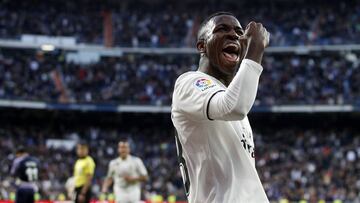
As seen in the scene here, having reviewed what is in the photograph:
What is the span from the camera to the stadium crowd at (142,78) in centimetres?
3309

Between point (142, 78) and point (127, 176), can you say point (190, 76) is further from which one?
point (142, 78)

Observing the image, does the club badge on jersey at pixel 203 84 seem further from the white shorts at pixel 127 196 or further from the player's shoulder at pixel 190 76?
the white shorts at pixel 127 196

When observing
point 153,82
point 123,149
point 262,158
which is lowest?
point 262,158

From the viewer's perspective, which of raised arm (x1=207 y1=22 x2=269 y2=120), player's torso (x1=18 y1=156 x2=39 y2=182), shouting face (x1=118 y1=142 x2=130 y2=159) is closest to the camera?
raised arm (x1=207 y1=22 x2=269 y2=120)

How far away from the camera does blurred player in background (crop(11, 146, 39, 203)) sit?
11.7m

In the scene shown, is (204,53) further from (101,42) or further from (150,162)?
(101,42)

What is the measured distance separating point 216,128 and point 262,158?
26714 mm

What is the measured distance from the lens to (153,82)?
34.7 metres

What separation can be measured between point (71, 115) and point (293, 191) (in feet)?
42.0

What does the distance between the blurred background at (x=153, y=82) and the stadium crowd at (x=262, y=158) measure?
7 centimetres

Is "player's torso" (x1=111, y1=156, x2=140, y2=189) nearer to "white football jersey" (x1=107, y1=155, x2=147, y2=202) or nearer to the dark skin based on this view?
"white football jersey" (x1=107, y1=155, x2=147, y2=202)

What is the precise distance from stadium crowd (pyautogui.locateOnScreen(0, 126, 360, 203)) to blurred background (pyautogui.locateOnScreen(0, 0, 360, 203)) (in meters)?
0.07

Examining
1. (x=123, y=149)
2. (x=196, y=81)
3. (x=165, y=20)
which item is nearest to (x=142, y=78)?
(x=165, y=20)

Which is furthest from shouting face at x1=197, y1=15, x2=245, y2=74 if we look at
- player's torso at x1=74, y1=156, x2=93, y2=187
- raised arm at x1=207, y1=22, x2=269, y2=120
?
player's torso at x1=74, y1=156, x2=93, y2=187
